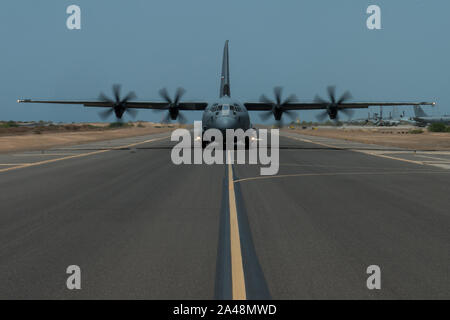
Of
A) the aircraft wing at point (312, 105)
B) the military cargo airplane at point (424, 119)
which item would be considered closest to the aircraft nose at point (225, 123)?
the aircraft wing at point (312, 105)

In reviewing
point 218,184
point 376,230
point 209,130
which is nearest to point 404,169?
point 218,184

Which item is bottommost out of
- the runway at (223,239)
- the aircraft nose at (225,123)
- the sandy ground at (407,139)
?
the sandy ground at (407,139)

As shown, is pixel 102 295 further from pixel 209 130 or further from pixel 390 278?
pixel 209 130

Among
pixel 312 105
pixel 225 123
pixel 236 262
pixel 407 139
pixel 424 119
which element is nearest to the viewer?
pixel 236 262

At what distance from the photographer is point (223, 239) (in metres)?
6.68

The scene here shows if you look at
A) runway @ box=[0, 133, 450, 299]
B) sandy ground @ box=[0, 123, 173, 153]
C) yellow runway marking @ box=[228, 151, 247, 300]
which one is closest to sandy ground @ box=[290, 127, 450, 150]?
runway @ box=[0, 133, 450, 299]

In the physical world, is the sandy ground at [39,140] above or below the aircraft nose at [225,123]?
below

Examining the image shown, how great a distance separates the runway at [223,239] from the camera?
459cm

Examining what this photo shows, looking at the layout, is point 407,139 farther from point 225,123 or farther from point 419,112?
point 419,112

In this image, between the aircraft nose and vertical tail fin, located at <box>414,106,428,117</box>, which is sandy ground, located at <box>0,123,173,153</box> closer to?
the aircraft nose

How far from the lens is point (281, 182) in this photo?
13.8m

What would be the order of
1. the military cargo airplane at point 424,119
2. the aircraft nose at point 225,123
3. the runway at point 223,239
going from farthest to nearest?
the military cargo airplane at point 424,119 < the aircraft nose at point 225,123 < the runway at point 223,239

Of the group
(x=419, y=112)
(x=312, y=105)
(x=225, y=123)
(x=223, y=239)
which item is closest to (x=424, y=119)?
(x=419, y=112)

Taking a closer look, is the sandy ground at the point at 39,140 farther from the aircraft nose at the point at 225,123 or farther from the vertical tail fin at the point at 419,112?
the vertical tail fin at the point at 419,112
